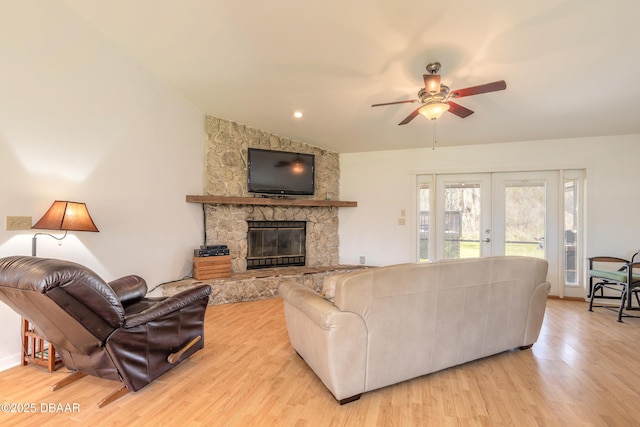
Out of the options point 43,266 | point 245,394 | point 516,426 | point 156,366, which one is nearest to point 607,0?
point 516,426

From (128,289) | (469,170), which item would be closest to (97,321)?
(128,289)

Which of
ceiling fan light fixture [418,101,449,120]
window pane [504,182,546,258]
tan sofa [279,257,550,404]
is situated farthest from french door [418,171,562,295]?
ceiling fan light fixture [418,101,449,120]

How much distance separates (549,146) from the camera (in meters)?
4.35

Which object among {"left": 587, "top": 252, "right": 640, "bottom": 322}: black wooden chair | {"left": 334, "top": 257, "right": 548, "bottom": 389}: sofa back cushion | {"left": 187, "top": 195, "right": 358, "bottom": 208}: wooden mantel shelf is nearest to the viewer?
{"left": 334, "top": 257, "right": 548, "bottom": 389}: sofa back cushion

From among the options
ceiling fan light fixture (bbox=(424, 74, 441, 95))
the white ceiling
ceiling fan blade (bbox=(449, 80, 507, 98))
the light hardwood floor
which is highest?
the white ceiling

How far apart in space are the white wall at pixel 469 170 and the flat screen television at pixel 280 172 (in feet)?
2.74

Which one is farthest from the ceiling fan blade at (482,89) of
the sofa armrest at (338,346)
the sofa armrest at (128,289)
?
the sofa armrest at (128,289)

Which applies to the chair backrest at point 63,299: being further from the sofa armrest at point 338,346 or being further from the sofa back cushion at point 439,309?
the sofa back cushion at point 439,309

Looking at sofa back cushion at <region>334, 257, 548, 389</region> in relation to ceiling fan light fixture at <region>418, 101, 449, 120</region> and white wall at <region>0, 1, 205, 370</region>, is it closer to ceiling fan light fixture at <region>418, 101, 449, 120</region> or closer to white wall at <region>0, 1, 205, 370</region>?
ceiling fan light fixture at <region>418, 101, 449, 120</region>

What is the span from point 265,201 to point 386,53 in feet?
8.51

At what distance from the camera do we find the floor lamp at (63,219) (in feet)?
7.07

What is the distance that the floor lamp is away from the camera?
2.15 m

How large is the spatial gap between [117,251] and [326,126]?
301cm

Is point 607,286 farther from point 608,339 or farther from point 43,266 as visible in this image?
point 43,266
